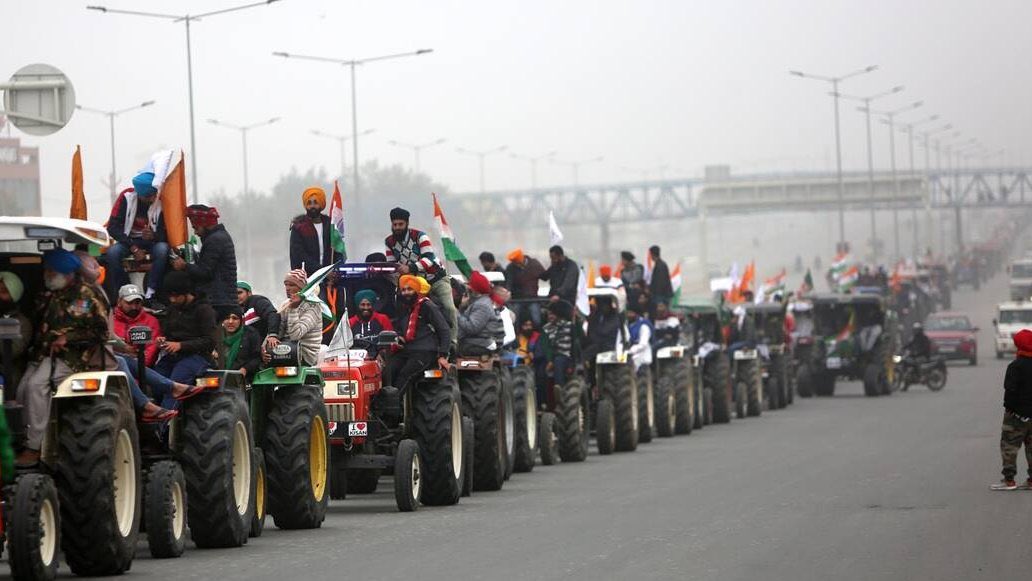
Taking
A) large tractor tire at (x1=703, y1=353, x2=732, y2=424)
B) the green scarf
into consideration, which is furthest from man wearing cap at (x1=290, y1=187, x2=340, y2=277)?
large tractor tire at (x1=703, y1=353, x2=732, y2=424)

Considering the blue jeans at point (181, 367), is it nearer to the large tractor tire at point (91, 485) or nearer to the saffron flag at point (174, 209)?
the saffron flag at point (174, 209)

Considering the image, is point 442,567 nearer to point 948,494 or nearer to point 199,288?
point 199,288

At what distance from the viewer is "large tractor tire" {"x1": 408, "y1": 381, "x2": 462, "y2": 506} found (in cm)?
2025

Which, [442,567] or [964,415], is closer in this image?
[442,567]

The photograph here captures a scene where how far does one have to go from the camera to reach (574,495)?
2145 centimetres

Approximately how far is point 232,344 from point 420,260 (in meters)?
4.74

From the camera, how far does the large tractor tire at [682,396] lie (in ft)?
115

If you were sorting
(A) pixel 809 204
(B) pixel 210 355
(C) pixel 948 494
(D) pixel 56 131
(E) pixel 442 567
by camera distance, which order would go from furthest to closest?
(A) pixel 809 204
(D) pixel 56 131
(C) pixel 948 494
(B) pixel 210 355
(E) pixel 442 567

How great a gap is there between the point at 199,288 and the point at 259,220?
94040mm

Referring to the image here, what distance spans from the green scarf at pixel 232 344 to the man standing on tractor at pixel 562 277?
442 inches

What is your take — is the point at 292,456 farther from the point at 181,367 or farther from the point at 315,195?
the point at 315,195

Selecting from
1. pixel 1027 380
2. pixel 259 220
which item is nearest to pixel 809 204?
pixel 259 220

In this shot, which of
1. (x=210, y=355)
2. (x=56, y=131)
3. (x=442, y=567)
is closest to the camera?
(x=442, y=567)

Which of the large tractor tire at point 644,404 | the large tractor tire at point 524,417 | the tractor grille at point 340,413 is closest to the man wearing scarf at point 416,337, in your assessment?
the tractor grille at point 340,413
